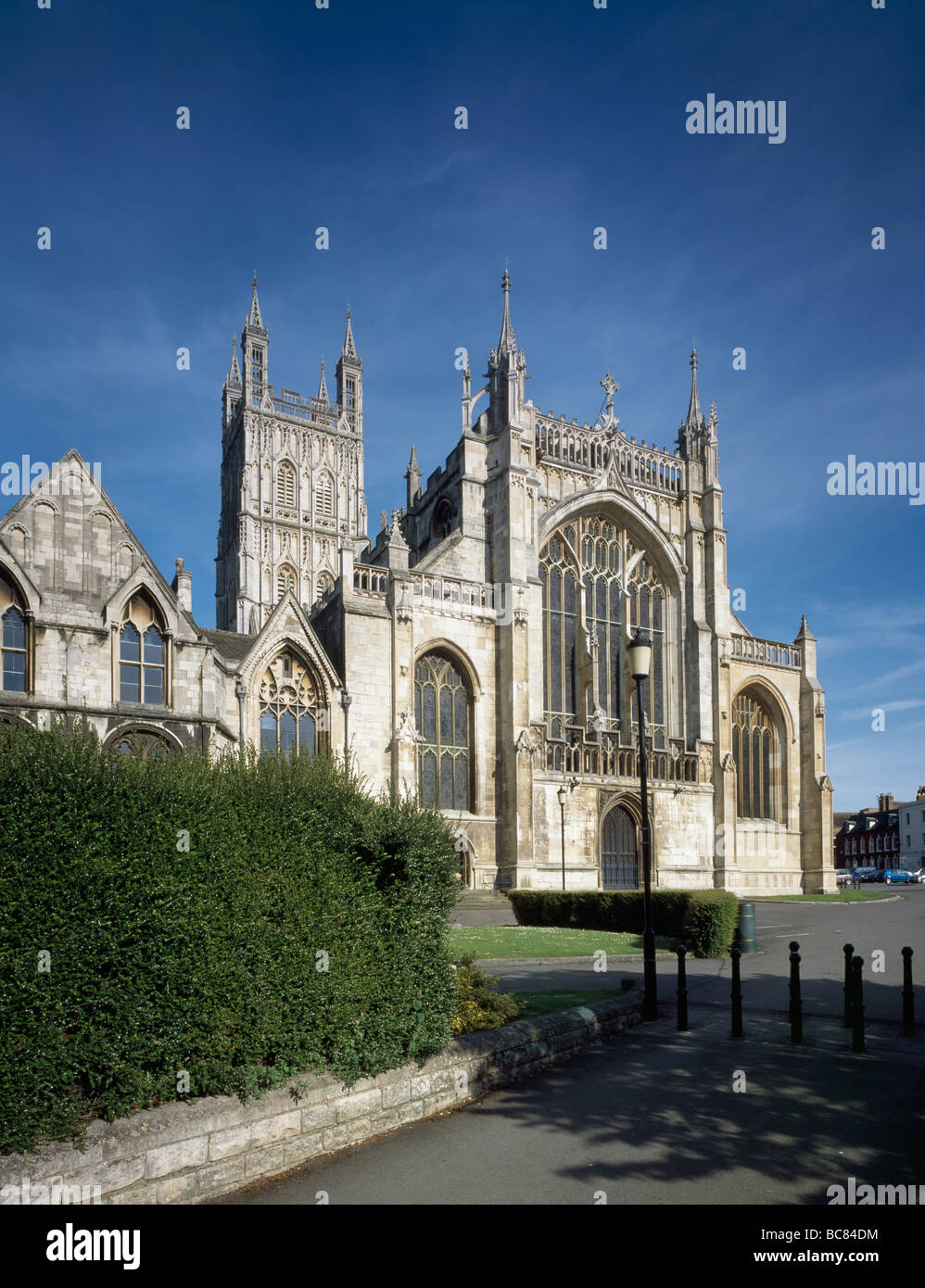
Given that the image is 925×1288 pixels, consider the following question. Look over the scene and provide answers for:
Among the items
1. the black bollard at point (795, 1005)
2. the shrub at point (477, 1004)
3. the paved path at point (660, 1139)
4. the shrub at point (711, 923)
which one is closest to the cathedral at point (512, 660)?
the shrub at point (711, 923)

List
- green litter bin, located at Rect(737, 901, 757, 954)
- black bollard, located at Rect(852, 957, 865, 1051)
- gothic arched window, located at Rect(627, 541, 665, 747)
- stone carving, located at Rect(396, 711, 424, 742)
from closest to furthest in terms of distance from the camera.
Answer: black bollard, located at Rect(852, 957, 865, 1051), green litter bin, located at Rect(737, 901, 757, 954), stone carving, located at Rect(396, 711, 424, 742), gothic arched window, located at Rect(627, 541, 665, 747)

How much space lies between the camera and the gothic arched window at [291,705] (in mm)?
30500

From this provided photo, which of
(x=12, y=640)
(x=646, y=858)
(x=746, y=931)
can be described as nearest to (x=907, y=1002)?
(x=646, y=858)

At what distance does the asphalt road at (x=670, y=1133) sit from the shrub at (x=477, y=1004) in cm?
77

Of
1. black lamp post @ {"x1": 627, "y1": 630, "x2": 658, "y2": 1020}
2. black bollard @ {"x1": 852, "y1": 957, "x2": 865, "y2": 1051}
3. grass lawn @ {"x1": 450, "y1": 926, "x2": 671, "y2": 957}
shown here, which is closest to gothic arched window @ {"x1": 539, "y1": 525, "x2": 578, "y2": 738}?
grass lawn @ {"x1": 450, "y1": 926, "x2": 671, "y2": 957}

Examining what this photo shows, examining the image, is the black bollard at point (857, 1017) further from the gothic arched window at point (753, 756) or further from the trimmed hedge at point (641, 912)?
the gothic arched window at point (753, 756)

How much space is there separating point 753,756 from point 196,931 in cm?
4076

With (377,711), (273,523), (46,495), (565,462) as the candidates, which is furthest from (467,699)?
(273,523)

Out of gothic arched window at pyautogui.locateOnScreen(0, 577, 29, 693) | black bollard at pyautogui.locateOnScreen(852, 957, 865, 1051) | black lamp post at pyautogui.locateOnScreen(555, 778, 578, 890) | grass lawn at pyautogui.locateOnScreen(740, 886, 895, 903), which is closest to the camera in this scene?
black bollard at pyautogui.locateOnScreen(852, 957, 865, 1051)

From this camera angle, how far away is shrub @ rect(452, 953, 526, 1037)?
10.2 m

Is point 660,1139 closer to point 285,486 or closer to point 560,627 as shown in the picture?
point 560,627

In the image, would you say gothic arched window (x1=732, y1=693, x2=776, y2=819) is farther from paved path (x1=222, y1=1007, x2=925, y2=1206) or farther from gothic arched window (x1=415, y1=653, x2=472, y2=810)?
paved path (x1=222, y1=1007, x2=925, y2=1206)

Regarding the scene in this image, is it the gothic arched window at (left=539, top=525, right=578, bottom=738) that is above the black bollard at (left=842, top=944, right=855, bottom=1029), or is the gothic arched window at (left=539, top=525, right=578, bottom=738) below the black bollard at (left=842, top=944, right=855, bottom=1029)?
above

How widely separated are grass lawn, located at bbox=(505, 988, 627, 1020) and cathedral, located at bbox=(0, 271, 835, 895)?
11.3 meters
